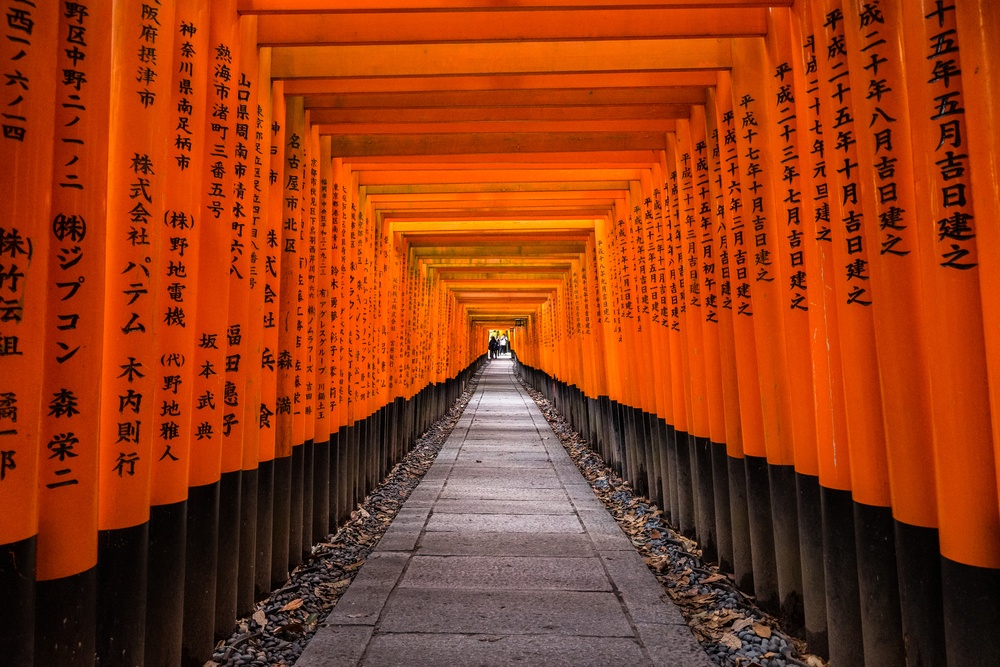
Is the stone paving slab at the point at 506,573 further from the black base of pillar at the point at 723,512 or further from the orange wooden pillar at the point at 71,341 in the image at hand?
the orange wooden pillar at the point at 71,341

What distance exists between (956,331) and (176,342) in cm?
323

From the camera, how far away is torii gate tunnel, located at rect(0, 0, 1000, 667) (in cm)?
191

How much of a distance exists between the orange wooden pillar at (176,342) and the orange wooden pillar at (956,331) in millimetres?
3097

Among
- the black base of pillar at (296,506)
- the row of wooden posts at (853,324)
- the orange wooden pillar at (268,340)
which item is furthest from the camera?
the black base of pillar at (296,506)

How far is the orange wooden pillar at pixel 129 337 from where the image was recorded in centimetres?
229

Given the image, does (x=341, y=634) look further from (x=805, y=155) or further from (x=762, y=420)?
(x=805, y=155)

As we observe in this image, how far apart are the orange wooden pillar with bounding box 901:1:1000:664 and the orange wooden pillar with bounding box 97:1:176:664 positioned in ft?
10.0

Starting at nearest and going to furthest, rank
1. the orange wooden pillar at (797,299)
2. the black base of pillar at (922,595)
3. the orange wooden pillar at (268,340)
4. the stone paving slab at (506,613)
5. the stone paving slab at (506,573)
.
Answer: the black base of pillar at (922,595) < the orange wooden pillar at (797,299) < the stone paving slab at (506,613) < the orange wooden pillar at (268,340) < the stone paving slab at (506,573)

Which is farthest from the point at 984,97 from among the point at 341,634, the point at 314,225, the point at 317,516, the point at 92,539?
the point at 317,516

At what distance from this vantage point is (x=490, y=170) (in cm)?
619

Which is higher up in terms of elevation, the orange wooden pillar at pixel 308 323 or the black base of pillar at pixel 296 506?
the orange wooden pillar at pixel 308 323

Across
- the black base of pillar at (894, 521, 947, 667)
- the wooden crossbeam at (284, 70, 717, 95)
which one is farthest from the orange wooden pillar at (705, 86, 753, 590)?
the black base of pillar at (894, 521, 947, 667)

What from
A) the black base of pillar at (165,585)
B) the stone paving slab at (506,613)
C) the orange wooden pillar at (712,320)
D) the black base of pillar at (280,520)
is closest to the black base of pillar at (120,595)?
the black base of pillar at (165,585)

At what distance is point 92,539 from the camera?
2006mm
